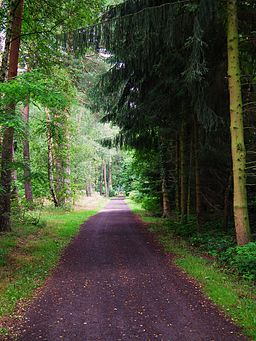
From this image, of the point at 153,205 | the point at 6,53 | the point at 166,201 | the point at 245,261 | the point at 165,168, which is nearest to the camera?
the point at 245,261

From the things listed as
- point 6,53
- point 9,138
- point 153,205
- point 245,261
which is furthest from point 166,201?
point 6,53

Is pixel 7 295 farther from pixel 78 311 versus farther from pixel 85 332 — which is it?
pixel 85 332

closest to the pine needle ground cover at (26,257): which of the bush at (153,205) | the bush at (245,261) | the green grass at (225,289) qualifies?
the green grass at (225,289)

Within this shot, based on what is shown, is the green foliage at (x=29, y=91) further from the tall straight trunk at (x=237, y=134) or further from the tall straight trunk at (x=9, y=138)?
the tall straight trunk at (x=237, y=134)

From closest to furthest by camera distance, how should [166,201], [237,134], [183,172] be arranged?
[237,134], [183,172], [166,201]

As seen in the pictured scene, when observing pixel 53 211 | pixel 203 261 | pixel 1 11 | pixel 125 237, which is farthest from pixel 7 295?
pixel 53 211

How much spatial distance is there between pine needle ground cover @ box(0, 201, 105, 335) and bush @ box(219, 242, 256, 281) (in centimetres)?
422

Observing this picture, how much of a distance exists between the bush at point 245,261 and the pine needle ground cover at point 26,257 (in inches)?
166

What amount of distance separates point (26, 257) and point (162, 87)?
21.9 ft

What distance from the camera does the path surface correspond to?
433 cm

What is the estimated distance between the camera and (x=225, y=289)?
583 centimetres

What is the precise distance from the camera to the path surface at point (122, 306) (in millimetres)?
4332

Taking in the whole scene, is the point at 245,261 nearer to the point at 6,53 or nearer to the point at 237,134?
the point at 237,134

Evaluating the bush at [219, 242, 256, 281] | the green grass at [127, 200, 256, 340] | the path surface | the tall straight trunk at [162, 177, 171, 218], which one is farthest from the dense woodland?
the path surface
